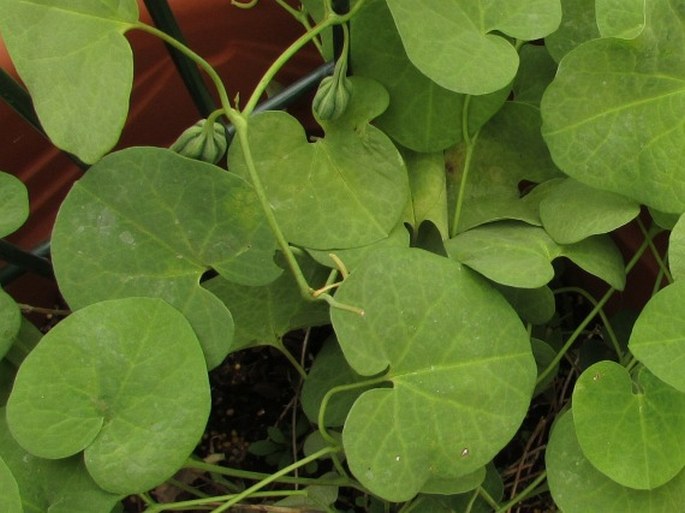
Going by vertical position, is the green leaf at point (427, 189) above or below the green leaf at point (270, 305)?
above

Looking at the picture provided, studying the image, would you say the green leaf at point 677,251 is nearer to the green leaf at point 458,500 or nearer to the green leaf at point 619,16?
the green leaf at point 619,16

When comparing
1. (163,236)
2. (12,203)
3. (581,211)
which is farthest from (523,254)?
(12,203)

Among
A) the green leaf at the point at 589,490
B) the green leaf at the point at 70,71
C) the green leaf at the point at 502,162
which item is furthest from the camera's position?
the green leaf at the point at 502,162

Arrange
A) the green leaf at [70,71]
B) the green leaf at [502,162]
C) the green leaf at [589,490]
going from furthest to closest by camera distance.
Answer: the green leaf at [502,162]
the green leaf at [589,490]
the green leaf at [70,71]

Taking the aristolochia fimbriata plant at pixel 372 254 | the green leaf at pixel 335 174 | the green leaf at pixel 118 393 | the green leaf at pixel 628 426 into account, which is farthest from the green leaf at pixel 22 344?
the green leaf at pixel 628 426

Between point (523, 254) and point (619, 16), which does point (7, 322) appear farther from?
point (619, 16)

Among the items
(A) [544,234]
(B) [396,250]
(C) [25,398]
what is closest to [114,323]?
(C) [25,398]
